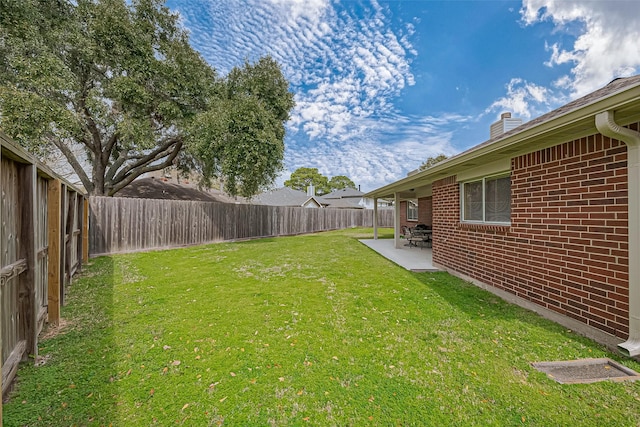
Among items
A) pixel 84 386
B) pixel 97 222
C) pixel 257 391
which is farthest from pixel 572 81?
pixel 97 222

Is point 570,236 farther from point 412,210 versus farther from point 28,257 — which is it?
point 412,210

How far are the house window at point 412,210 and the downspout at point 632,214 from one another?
13.5m

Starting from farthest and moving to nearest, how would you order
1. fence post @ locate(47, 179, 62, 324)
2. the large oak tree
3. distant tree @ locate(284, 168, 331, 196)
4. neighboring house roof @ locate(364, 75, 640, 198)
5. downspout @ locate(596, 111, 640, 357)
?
distant tree @ locate(284, 168, 331, 196), the large oak tree, fence post @ locate(47, 179, 62, 324), downspout @ locate(596, 111, 640, 357), neighboring house roof @ locate(364, 75, 640, 198)

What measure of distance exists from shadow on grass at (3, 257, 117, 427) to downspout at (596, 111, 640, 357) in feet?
16.4

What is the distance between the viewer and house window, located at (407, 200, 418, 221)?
16.4 metres

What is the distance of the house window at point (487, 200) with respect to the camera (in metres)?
5.12

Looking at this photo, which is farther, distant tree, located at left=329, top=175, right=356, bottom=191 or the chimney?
distant tree, located at left=329, top=175, right=356, bottom=191

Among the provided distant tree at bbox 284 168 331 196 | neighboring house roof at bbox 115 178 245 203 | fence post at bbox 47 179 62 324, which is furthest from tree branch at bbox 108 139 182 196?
distant tree at bbox 284 168 331 196

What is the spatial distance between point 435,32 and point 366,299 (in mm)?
11247

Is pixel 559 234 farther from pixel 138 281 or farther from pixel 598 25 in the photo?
pixel 138 281

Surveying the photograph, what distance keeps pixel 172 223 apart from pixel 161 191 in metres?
8.76

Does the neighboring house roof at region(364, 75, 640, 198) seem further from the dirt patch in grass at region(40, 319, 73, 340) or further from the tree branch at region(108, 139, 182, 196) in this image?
the tree branch at region(108, 139, 182, 196)

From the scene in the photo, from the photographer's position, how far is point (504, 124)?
27.7 ft

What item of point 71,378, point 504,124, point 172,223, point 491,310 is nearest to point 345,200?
point 172,223
